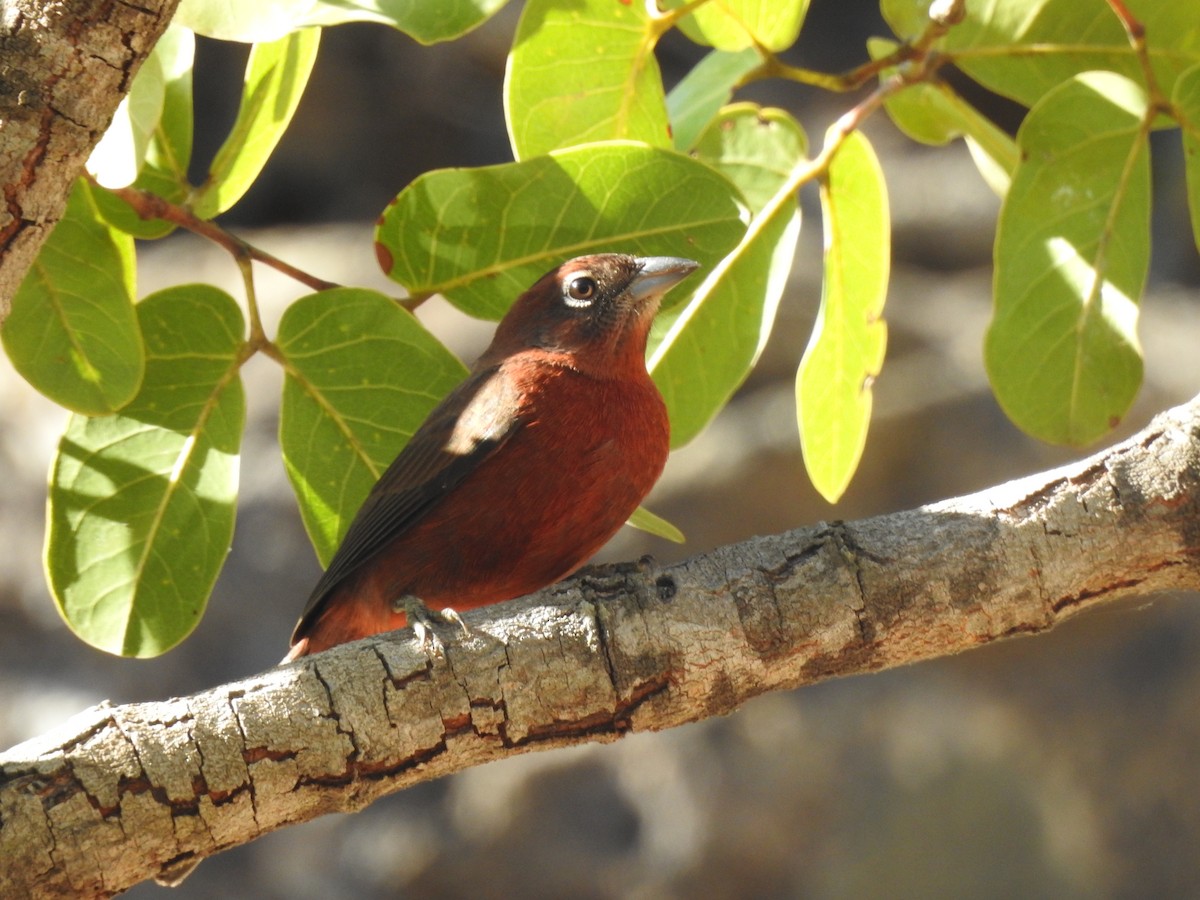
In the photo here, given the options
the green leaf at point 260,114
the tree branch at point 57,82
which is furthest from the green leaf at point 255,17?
the green leaf at point 260,114

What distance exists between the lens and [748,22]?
2676 millimetres

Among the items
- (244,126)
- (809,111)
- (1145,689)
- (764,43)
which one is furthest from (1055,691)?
(244,126)

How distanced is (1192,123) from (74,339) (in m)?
2.26

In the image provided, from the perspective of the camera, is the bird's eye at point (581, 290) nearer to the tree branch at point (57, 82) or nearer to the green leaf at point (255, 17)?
the green leaf at point (255, 17)

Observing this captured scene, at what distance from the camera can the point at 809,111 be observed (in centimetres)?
1095

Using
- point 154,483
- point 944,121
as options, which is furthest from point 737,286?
point 154,483

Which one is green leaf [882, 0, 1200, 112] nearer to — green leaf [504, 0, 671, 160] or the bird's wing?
green leaf [504, 0, 671, 160]

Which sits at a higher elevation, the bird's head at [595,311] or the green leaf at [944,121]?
the green leaf at [944,121]

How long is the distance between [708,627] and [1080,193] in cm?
125

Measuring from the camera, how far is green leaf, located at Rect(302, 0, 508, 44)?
2109 mm

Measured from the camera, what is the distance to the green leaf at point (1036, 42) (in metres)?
2.75

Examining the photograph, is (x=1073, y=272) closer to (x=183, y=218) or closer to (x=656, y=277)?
(x=656, y=277)

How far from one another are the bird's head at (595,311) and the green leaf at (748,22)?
560 mm

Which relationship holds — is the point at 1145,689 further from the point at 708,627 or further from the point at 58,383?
the point at 58,383
